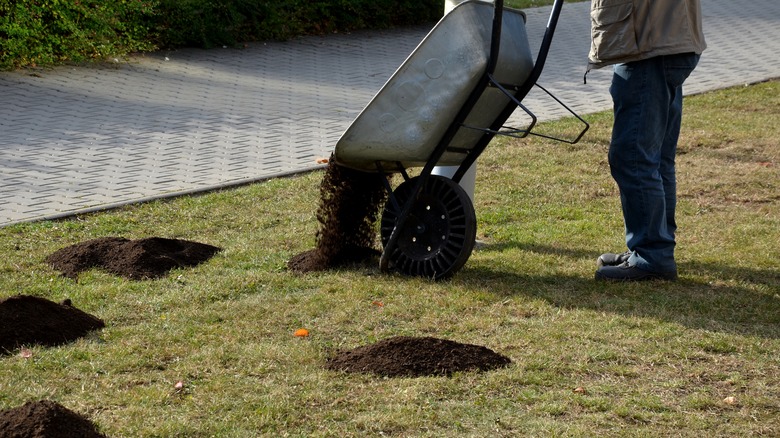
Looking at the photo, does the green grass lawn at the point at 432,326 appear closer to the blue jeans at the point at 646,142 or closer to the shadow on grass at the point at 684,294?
the shadow on grass at the point at 684,294

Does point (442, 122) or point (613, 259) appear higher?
point (442, 122)

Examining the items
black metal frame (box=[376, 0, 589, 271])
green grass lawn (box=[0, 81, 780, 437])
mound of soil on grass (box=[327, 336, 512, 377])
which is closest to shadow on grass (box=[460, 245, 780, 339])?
green grass lawn (box=[0, 81, 780, 437])

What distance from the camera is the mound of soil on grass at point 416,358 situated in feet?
14.4

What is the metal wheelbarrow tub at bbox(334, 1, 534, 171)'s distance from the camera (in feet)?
17.4

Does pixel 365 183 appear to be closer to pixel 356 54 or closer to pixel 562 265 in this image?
pixel 562 265

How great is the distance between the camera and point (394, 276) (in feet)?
18.9

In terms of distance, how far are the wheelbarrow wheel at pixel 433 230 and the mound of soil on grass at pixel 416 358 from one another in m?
1.06

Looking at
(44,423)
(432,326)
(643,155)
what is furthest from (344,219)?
(44,423)

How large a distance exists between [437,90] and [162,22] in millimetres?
9350

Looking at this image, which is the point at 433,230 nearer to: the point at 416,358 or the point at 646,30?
the point at 416,358

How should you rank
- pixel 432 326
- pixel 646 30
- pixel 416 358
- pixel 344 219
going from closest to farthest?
1. pixel 416 358
2. pixel 432 326
3. pixel 646 30
4. pixel 344 219

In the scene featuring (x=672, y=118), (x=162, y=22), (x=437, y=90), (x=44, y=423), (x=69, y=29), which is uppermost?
(x=437, y=90)

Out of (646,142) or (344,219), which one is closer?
(646,142)

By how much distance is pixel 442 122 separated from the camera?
545cm
